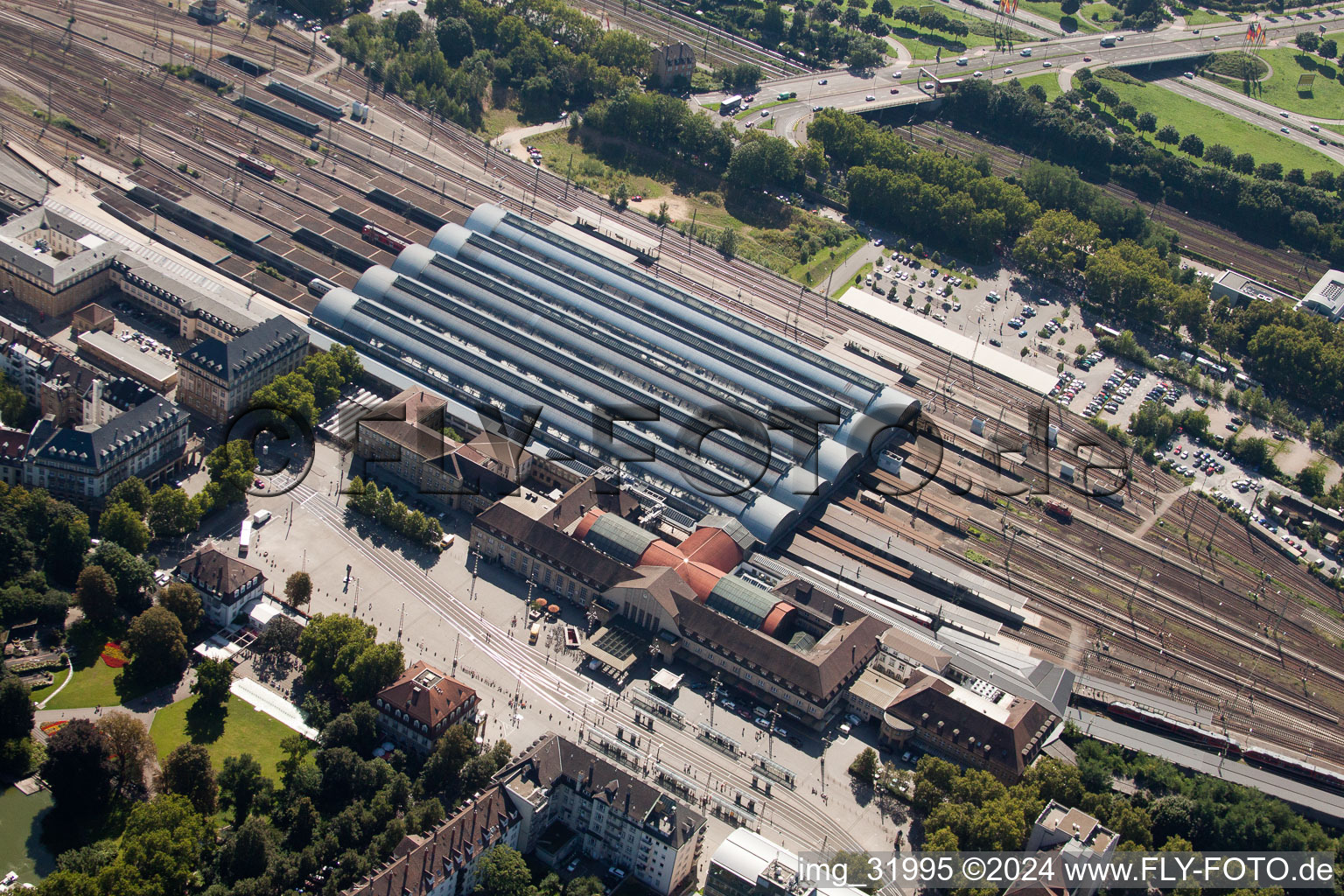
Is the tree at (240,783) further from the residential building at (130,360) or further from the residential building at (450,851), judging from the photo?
the residential building at (130,360)

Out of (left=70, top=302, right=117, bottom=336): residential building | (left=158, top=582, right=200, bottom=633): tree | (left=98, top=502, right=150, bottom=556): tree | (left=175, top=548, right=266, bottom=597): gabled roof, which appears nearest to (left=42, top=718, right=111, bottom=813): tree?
(left=158, top=582, right=200, bottom=633): tree

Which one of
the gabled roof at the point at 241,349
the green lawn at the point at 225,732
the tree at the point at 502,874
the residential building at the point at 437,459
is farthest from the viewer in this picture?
the gabled roof at the point at 241,349

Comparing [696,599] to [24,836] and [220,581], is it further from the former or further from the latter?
[24,836]

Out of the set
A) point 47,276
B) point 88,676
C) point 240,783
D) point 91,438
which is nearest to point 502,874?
point 240,783

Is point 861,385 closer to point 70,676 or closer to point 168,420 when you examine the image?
point 168,420

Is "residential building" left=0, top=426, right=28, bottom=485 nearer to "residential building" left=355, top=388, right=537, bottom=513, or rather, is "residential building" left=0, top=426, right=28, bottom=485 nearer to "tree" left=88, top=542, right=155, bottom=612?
"tree" left=88, top=542, right=155, bottom=612

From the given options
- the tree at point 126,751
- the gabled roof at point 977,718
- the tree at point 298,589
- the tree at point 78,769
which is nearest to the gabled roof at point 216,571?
the tree at point 298,589

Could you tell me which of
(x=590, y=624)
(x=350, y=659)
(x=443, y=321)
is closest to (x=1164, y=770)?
(x=590, y=624)
